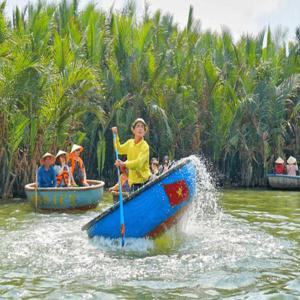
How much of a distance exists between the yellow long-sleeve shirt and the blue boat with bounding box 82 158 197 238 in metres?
0.56

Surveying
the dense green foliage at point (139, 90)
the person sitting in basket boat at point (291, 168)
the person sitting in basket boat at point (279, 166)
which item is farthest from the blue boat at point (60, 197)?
the person sitting in basket boat at point (291, 168)

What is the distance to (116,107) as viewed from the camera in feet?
51.6

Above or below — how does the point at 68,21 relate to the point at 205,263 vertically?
above

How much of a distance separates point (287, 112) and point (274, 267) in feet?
46.8

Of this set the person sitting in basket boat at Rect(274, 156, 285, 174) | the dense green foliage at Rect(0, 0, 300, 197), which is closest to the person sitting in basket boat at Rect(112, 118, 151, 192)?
the dense green foliage at Rect(0, 0, 300, 197)

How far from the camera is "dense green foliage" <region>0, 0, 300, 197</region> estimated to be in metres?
13.3

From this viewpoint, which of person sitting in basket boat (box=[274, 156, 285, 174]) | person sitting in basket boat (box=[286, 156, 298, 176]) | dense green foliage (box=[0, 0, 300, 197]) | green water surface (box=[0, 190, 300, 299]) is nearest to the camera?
green water surface (box=[0, 190, 300, 299])

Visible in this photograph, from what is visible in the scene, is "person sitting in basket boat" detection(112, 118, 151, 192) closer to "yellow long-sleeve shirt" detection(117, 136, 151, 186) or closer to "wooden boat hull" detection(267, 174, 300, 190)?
"yellow long-sleeve shirt" detection(117, 136, 151, 186)

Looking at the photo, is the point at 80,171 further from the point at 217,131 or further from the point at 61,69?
the point at 217,131

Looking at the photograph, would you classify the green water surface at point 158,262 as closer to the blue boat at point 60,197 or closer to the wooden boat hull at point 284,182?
the blue boat at point 60,197

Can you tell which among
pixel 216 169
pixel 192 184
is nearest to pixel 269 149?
pixel 216 169

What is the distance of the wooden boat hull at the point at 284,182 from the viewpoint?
17.0 m

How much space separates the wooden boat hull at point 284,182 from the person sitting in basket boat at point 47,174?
813cm

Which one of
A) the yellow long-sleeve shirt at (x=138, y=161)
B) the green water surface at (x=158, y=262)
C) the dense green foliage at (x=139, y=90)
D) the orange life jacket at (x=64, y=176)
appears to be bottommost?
the green water surface at (x=158, y=262)
